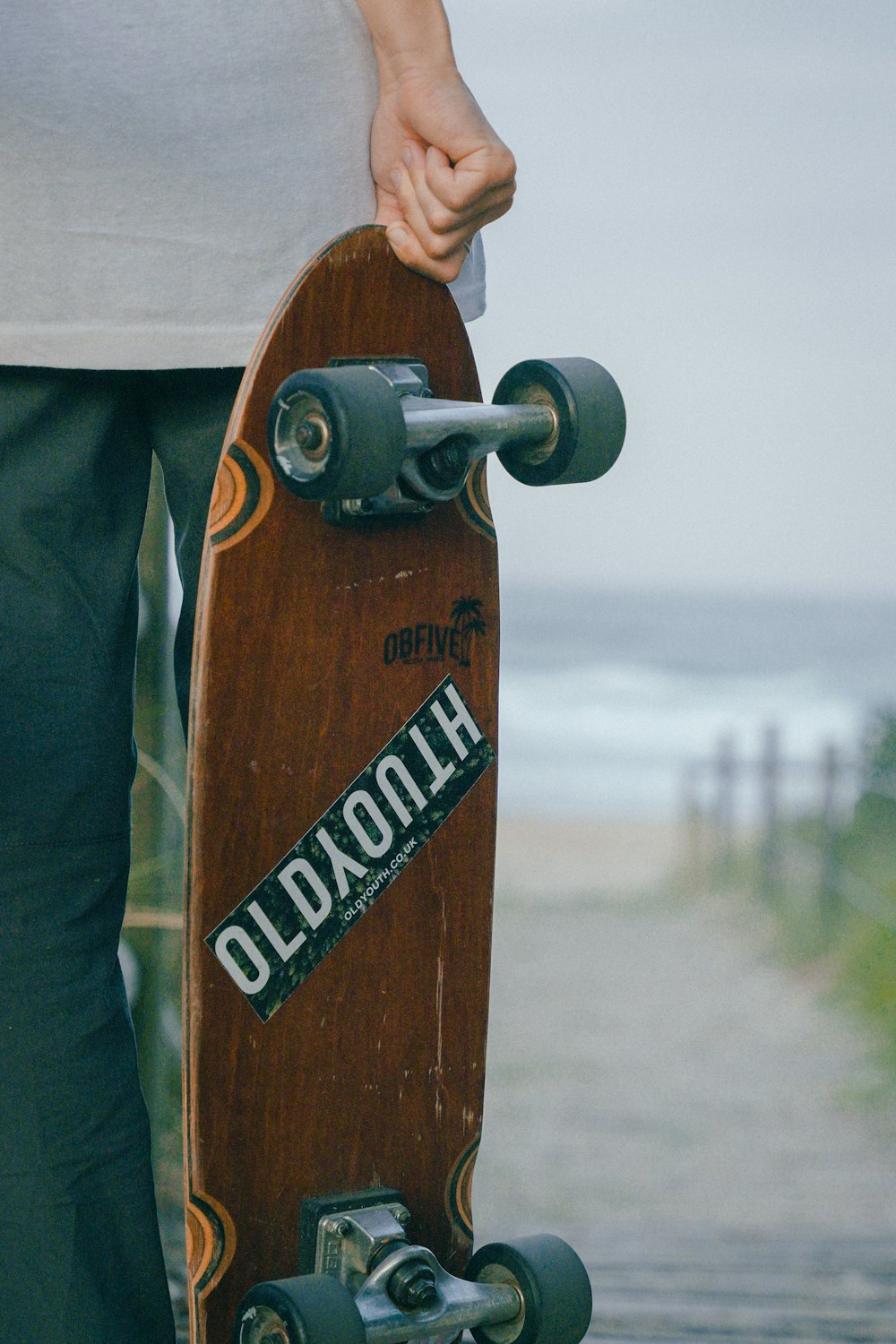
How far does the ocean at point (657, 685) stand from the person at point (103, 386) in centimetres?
1580

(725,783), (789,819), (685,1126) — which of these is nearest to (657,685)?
(789,819)

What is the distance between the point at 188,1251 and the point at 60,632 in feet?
1.34

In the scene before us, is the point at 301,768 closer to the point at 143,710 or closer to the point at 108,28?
the point at 108,28

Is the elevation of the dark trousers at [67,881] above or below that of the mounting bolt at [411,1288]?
above

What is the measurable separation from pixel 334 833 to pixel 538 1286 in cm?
33

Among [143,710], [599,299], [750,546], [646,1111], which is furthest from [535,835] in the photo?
[143,710]

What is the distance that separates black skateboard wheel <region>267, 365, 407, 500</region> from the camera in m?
0.88

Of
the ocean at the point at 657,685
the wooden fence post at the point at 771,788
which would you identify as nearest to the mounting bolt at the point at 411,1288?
the wooden fence post at the point at 771,788

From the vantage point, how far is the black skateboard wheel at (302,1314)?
0.87m

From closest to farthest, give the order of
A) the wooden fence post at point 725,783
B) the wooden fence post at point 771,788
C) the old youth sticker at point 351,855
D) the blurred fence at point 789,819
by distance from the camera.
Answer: the old youth sticker at point 351,855 → the blurred fence at point 789,819 → the wooden fence post at point 771,788 → the wooden fence post at point 725,783

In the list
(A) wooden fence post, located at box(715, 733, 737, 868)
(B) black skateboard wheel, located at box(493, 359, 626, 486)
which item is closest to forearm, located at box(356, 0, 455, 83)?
(B) black skateboard wheel, located at box(493, 359, 626, 486)

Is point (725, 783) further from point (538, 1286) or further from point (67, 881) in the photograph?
point (67, 881)

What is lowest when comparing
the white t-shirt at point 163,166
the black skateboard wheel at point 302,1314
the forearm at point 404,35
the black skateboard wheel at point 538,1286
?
the black skateboard wheel at point 538,1286

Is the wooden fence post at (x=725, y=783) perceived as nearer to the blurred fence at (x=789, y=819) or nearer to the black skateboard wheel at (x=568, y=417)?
the blurred fence at (x=789, y=819)
